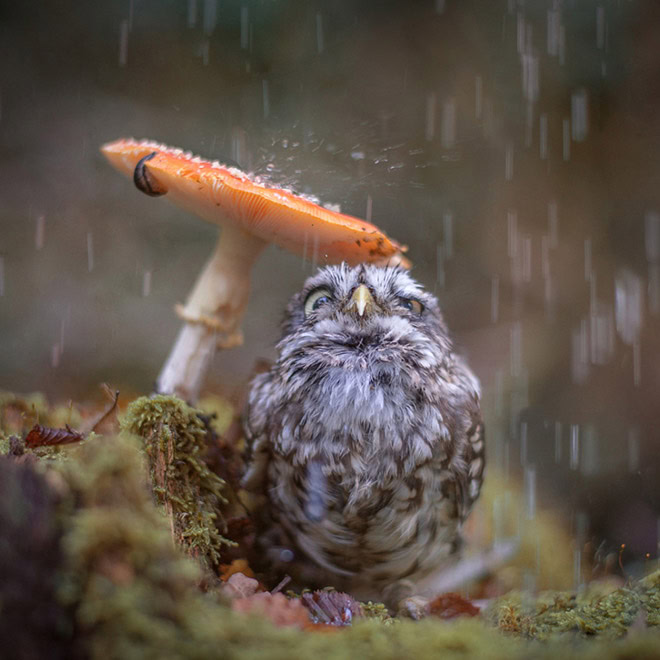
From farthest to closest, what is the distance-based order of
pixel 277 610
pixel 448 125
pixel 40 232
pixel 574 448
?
pixel 574 448, pixel 40 232, pixel 448 125, pixel 277 610

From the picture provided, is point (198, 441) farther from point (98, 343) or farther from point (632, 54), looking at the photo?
point (632, 54)

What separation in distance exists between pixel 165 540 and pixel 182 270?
4203 millimetres

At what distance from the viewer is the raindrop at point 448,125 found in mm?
4250

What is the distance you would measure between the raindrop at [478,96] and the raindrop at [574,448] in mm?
2910

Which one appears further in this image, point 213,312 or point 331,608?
point 213,312

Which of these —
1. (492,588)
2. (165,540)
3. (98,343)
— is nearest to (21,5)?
(98,343)

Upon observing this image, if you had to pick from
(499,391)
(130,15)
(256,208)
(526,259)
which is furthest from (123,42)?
(499,391)

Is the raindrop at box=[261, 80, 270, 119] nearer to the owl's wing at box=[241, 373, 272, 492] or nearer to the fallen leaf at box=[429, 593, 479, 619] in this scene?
the owl's wing at box=[241, 373, 272, 492]

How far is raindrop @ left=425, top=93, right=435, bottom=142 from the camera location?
4.15 metres

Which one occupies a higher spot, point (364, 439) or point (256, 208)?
point (256, 208)

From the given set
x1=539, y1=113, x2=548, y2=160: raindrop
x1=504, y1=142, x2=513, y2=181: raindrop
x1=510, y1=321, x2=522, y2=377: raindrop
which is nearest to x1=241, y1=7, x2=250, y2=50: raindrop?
x1=504, y1=142, x2=513, y2=181: raindrop

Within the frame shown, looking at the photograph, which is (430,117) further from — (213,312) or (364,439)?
(364,439)

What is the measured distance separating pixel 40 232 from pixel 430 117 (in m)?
3.43

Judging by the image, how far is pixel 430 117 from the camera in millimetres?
4594
